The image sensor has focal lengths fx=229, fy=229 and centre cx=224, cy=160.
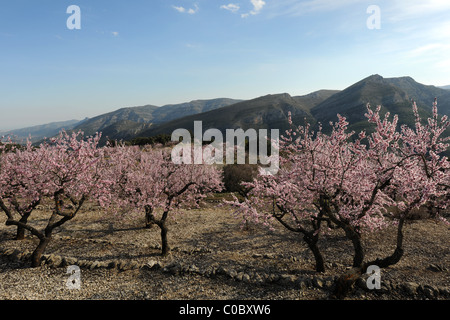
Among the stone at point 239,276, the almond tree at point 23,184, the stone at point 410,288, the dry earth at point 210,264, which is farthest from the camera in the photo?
the almond tree at point 23,184

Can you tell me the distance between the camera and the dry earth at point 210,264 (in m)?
10.0

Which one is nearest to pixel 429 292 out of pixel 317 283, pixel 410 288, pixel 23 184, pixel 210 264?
pixel 410 288

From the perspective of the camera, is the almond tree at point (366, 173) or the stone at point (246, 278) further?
the stone at point (246, 278)

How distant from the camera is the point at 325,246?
51.2ft

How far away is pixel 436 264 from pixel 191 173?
18.2m

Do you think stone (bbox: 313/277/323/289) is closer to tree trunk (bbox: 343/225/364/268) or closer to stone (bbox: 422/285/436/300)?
tree trunk (bbox: 343/225/364/268)

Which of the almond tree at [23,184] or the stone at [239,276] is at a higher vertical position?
the almond tree at [23,184]

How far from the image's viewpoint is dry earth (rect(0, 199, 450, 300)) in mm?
10000

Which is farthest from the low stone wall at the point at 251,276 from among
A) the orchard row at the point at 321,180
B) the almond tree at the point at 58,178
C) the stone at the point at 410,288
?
the almond tree at the point at 58,178

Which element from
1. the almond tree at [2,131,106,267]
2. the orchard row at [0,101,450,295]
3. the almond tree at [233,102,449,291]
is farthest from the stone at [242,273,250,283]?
the almond tree at [2,131,106,267]

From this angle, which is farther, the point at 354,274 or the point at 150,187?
the point at 150,187

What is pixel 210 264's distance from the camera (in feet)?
42.8

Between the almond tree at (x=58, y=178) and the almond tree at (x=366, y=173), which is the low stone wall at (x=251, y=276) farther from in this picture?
the almond tree at (x=58, y=178)

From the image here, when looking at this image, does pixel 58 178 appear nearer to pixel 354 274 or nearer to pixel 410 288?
pixel 354 274
